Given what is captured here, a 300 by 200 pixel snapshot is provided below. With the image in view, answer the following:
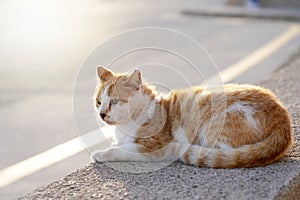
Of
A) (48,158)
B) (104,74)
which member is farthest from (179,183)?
(48,158)

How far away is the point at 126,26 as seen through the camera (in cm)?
1335

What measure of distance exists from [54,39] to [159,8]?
444cm

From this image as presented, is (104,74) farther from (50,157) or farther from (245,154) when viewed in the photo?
(50,157)

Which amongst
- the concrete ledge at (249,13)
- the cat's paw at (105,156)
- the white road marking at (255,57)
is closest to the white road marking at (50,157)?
the cat's paw at (105,156)

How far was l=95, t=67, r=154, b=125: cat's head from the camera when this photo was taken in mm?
4852

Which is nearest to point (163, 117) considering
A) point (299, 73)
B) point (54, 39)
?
point (299, 73)

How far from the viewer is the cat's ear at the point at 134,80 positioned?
15.9 feet

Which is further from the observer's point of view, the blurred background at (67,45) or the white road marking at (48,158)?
the blurred background at (67,45)

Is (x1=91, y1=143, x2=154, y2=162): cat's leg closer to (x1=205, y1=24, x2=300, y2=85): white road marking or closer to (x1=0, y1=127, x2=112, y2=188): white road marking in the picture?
(x1=0, y1=127, x2=112, y2=188): white road marking

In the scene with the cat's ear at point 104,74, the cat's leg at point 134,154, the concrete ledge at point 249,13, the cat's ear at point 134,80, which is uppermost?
the concrete ledge at point 249,13

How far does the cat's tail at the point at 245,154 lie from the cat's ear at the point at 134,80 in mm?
610

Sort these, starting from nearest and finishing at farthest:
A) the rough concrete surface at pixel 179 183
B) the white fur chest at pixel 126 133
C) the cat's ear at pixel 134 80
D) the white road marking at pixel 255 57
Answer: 1. the rough concrete surface at pixel 179 183
2. the cat's ear at pixel 134 80
3. the white fur chest at pixel 126 133
4. the white road marking at pixel 255 57

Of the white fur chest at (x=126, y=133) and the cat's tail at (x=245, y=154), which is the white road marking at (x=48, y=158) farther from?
the cat's tail at (x=245, y=154)

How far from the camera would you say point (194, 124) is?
4.91 m
